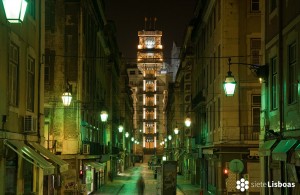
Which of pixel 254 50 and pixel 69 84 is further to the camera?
pixel 69 84

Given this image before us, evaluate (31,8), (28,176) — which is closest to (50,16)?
(31,8)

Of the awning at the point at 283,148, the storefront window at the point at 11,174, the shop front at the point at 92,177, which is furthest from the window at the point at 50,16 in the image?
the awning at the point at 283,148

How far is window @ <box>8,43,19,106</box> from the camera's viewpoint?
1650 cm

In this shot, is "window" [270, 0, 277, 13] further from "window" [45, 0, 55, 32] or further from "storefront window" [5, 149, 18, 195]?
"window" [45, 0, 55, 32]

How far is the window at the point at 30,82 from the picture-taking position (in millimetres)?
19328

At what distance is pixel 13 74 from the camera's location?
17.0 metres

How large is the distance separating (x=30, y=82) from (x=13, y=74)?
8.99 ft

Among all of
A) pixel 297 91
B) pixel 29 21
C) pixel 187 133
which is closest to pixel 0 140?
pixel 29 21

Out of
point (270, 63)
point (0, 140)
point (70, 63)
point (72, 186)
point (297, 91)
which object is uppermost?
point (70, 63)

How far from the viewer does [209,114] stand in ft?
140

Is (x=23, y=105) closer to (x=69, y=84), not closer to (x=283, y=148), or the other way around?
(x=283, y=148)

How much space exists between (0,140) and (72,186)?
21.8 meters

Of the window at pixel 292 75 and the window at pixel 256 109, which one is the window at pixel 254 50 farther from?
the window at pixel 292 75

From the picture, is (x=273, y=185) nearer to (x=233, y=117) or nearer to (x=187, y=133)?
(x=233, y=117)
